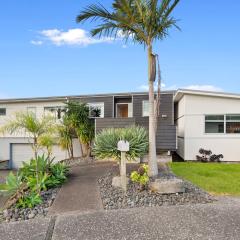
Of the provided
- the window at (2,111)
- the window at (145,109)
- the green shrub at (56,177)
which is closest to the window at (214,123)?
the window at (145,109)

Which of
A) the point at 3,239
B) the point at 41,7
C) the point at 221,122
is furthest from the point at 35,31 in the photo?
the point at 3,239

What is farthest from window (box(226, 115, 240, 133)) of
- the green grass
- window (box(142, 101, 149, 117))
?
window (box(142, 101, 149, 117))

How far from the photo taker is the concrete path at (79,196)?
7.41 metres

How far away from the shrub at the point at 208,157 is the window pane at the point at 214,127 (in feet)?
3.83

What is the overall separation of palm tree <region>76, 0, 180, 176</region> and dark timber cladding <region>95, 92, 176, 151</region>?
20.0 ft

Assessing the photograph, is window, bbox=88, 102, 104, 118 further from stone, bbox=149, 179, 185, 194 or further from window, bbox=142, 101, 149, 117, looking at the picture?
stone, bbox=149, 179, 185, 194

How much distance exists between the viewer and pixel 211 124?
17625 mm

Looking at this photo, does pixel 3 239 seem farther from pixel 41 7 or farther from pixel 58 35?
pixel 58 35

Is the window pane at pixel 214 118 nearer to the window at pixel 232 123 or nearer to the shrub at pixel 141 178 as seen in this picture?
the window at pixel 232 123

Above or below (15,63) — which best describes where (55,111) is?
below

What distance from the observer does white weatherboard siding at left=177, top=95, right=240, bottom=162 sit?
56.6ft

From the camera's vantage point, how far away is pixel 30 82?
21109 millimetres

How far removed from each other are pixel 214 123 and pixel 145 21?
939 cm

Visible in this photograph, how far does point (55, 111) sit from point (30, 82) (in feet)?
8.64
